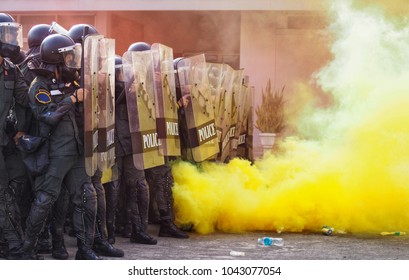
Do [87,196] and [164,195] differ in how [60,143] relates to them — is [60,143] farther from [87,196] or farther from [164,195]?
[164,195]

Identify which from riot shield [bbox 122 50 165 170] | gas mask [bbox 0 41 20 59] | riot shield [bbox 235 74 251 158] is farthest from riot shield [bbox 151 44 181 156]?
riot shield [bbox 235 74 251 158]

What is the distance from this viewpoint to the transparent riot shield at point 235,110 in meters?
10.1

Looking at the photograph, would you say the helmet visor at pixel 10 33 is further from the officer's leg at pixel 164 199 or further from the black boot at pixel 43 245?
the officer's leg at pixel 164 199

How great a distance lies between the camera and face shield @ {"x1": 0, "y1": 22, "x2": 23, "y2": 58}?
22.3 ft

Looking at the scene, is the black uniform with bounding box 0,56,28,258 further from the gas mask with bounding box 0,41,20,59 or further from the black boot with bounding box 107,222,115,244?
the black boot with bounding box 107,222,115,244

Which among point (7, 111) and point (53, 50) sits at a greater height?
point (53, 50)

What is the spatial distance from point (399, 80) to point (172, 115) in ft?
8.26

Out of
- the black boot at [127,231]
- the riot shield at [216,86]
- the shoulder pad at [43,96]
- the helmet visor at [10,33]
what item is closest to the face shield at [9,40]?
the helmet visor at [10,33]

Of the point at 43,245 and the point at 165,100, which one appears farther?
the point at 165,100

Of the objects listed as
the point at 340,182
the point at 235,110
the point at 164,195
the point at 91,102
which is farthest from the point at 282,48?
the point at 91,102

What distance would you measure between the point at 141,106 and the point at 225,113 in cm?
223

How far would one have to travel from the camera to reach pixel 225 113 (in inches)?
388

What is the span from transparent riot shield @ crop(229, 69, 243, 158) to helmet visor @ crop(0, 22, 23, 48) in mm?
3680
